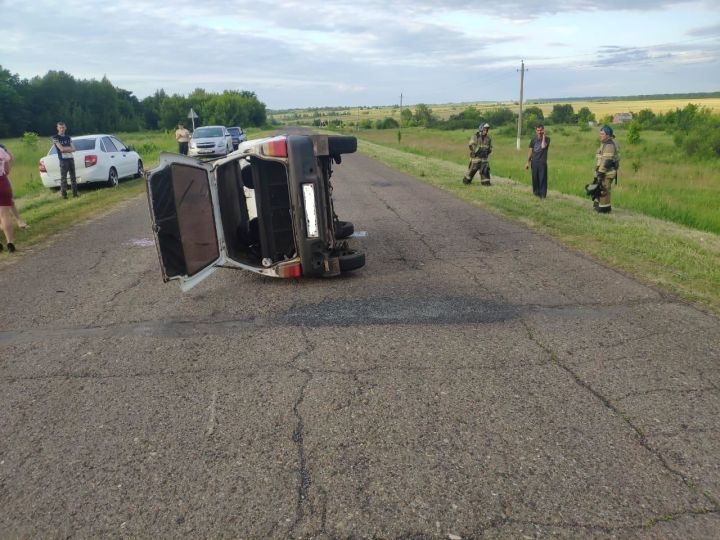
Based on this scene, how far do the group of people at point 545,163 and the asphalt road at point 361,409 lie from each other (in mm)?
4915

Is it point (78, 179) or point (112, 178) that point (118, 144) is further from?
point (78, 179)

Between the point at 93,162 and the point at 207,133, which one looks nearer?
the point at 93,162

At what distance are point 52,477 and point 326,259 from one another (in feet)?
12.6

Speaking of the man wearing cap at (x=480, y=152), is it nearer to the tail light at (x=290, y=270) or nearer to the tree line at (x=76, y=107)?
the tail light at (x=290, y=270)

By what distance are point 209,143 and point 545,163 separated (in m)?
18.3

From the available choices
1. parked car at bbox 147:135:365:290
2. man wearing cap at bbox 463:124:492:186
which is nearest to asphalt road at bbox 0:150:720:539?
parked car at bbox 147:135:365:290

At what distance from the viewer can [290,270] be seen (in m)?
6.45

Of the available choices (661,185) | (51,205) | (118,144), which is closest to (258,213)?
(51,205)

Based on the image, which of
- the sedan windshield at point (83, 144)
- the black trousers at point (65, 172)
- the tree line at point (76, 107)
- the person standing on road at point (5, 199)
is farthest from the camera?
the tree line at point (76, 107)

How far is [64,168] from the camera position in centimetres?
1477

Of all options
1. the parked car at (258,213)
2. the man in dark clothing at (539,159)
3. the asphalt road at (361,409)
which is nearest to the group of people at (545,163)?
the man in dark clothing at (539,159)

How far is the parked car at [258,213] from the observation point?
18.8ft

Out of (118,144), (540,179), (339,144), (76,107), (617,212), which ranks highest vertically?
(76,107)

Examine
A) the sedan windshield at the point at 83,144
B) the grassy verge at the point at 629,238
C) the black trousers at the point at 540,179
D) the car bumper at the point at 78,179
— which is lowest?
the grassy verge at the point at 629,238
